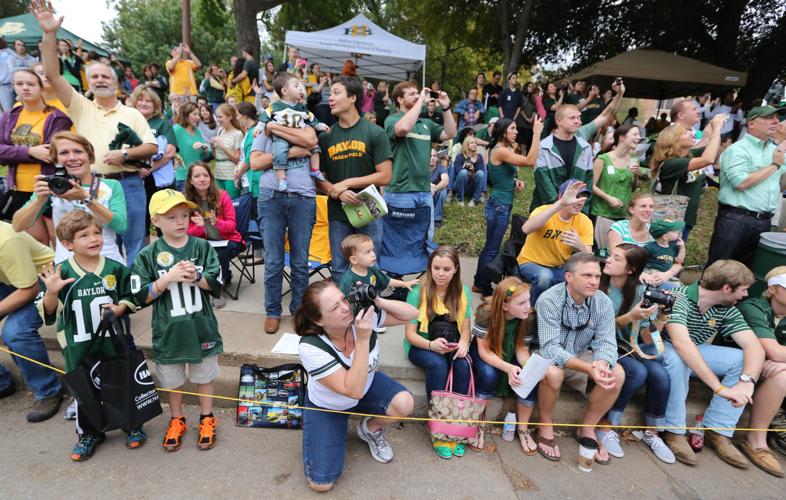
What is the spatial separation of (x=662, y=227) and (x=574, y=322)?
1436mm

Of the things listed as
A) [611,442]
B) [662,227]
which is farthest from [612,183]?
[611,442]

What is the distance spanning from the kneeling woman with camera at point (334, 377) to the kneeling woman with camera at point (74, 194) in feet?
5.40

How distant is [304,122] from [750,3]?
1898 cm

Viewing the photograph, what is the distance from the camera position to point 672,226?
3.70 m

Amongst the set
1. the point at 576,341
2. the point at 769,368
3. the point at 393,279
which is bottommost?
the point at 769,368

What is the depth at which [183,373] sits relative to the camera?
2.81 meters

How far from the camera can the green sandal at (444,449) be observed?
2879 millimetres

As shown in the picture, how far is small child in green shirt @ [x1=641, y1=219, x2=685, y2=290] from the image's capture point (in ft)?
12.2

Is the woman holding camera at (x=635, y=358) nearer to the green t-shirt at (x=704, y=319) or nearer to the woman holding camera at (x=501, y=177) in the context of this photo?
the green t-shirt at (x=704, y=319)

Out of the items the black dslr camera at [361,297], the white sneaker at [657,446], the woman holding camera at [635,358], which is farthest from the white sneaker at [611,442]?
the black dslr camera at [361,297]

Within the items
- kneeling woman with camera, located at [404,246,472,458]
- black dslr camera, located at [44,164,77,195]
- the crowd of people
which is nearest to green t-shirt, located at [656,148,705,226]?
the crowd of people

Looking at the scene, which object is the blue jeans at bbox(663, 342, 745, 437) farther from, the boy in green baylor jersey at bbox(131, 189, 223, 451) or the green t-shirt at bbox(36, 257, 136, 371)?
the green t-shirt at bbox(36, 257, 136, 371)

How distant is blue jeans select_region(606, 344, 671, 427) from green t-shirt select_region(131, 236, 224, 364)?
2953 mm

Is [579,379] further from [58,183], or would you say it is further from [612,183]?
[58,183]
